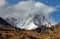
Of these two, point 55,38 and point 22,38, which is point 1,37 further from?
point 55,38

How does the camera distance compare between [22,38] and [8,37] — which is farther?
[8,37]

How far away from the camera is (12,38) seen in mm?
147250

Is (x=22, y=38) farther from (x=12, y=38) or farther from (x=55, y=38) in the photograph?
(x=55, y=38)

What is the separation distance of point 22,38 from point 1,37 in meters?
16.9

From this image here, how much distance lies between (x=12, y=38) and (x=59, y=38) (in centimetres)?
3486

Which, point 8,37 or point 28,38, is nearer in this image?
point 28,38

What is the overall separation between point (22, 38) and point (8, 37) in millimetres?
Answer: 15231

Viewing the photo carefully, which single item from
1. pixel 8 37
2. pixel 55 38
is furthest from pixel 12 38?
pixel 55 38

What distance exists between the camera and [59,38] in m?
143

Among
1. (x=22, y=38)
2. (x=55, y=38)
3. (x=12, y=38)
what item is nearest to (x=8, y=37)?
(x=12, y=38)

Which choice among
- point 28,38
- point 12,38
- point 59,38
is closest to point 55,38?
point 59,38

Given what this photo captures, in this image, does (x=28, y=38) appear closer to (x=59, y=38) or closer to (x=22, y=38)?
(x=22, y=38)

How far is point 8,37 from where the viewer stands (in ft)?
495

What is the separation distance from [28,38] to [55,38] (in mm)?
19635
